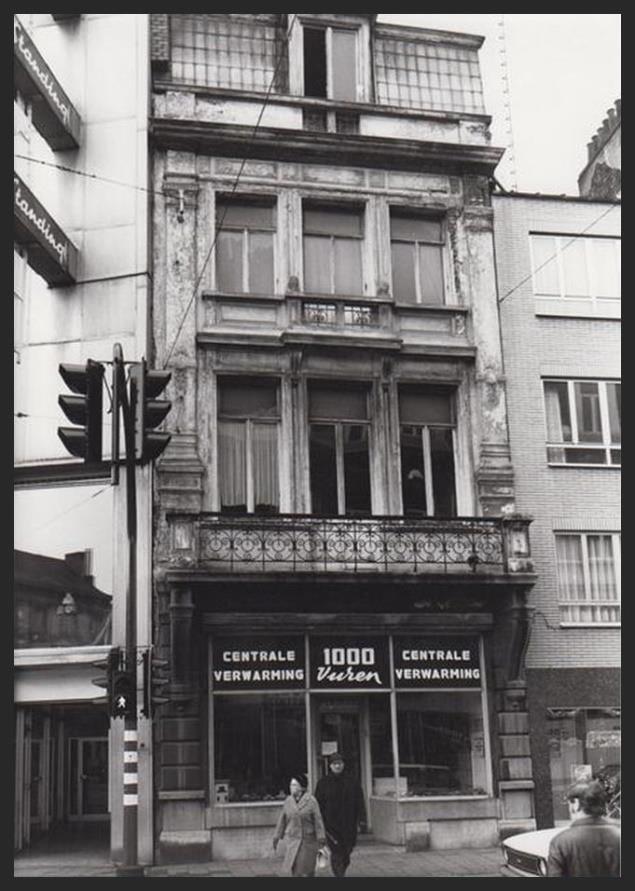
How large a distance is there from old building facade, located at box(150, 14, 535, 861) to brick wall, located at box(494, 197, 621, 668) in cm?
50

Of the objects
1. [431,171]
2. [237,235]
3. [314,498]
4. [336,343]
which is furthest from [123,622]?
[431,171]

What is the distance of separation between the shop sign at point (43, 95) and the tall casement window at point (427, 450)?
7666 millimetres

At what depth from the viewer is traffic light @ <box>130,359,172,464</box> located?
13727 mm

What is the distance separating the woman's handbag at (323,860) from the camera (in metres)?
15.6

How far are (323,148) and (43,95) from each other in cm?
514

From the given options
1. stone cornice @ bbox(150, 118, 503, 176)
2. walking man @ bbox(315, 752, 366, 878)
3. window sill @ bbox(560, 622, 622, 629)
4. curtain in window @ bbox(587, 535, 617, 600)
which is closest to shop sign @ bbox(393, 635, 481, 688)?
window sill @ bbox(560, 622, 622, 629)

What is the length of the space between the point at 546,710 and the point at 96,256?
1121 centimetres

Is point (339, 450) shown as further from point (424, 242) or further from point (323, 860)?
point (323, 860)

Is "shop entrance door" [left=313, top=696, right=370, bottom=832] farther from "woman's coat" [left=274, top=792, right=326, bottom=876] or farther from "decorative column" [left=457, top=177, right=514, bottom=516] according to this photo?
"woman's coat" [left=274, top=792, right=326, bottom=876]

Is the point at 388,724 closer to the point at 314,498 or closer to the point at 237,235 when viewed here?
the point at 314,498

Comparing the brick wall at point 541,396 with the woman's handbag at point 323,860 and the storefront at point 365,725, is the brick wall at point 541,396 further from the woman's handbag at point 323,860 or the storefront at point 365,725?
the woman's handbag at point 323,860

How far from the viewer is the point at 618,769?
65.3ft

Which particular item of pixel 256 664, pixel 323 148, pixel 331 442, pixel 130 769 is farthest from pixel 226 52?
pixel 130 769

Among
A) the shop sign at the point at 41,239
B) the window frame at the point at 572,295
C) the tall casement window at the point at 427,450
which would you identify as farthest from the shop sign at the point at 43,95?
the window frame at the point at 572,295
